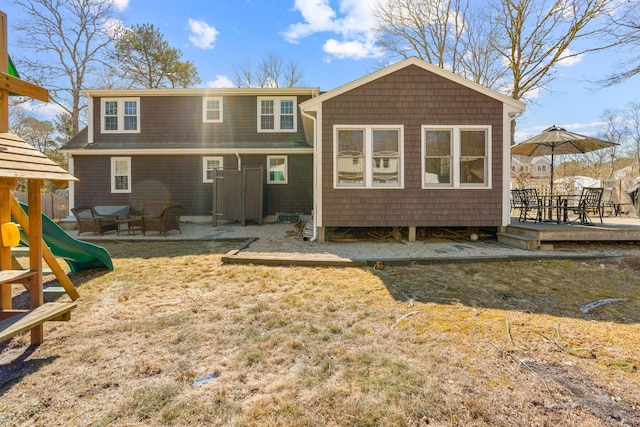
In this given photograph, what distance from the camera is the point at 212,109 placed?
12.7 meters

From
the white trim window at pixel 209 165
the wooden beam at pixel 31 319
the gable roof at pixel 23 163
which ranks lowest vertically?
the wooden beam at pixel 31 319

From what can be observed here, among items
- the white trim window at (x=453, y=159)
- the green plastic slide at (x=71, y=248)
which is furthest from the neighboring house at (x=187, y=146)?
the green plastic slide at (x=71, y=248)

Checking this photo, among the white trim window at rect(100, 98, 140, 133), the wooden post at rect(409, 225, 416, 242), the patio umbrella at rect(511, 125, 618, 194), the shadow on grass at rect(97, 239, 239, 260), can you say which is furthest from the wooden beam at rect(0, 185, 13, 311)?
the white trim window at rect(100, 98, 140, 133)

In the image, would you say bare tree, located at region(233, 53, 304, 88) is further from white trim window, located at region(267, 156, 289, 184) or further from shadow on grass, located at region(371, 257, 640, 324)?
shadow on grass, located at region(371, 257, 640, 324)

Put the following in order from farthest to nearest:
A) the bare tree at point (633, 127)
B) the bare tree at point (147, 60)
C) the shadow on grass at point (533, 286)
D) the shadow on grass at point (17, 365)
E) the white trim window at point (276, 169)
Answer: the bare tree at point (633, 127) < the bare tree at point (147, 60) < the white trim window at point (276, 169) < the shadow on grass at point (533, 286) < the shadow on grass at point (17, 365)

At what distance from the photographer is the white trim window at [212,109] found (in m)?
12.6

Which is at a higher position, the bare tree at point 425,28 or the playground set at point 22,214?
the bare tree at point 425,28

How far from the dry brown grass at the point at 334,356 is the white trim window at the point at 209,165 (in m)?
8.31

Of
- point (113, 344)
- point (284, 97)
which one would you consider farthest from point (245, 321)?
point (284, 97)

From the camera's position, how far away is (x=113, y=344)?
2.63 m

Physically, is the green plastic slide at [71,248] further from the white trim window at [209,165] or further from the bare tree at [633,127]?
the bare tree at [633,127]

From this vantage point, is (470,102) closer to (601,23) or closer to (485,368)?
(485,368)

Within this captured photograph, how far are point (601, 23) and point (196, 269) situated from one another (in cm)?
1917

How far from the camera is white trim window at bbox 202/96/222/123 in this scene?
497 inches
